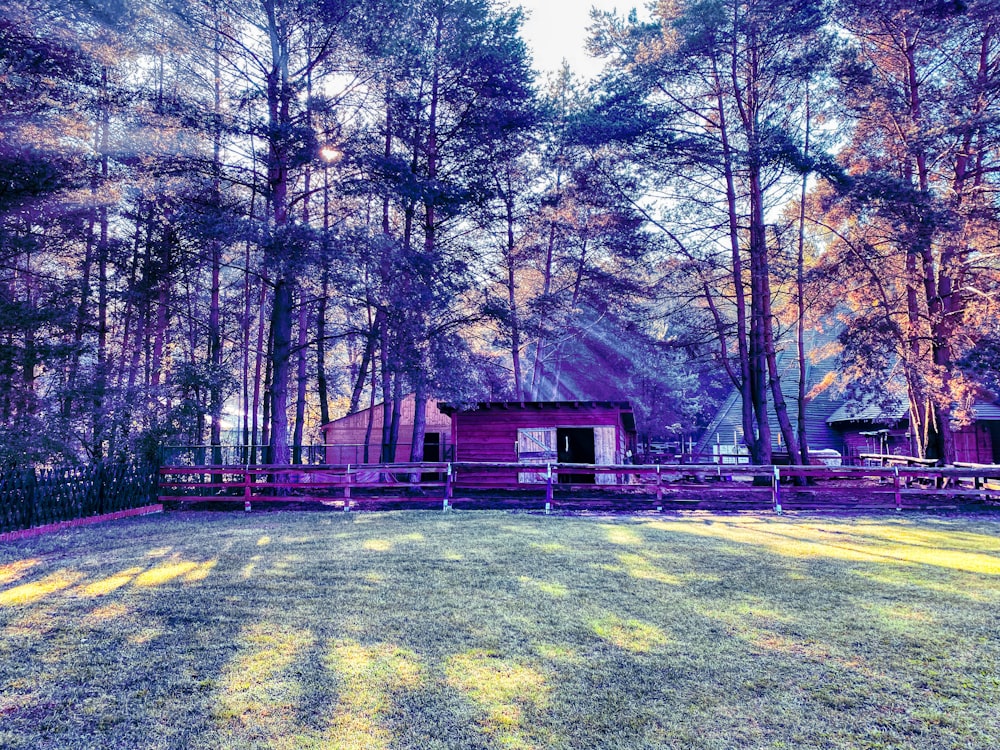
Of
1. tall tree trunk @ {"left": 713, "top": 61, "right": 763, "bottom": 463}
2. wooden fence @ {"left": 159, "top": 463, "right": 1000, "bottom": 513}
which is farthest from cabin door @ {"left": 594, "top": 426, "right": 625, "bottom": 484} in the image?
tall tree trunk @ {"left": 713, "top": 61, "right": 763, "bottom": 463}

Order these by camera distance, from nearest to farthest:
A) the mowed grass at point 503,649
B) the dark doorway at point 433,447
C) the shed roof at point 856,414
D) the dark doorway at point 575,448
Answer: the mowed grass at point 503,649 → the dark doorway at point 575,448 → the shed roof at point 856,414 → the dark doorway at point 433,447

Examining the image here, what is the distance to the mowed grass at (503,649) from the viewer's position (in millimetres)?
2797

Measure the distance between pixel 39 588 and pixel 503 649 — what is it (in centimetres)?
509

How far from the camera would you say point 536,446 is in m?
17.6

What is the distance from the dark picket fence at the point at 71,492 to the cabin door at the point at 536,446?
32.3 ft

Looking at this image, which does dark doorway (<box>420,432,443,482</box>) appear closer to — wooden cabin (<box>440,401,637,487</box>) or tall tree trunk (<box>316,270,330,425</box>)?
tall tree trunk (<box>316,270,330,425</box>)

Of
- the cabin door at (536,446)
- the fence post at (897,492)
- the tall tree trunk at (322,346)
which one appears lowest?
the fence post at (897,492)

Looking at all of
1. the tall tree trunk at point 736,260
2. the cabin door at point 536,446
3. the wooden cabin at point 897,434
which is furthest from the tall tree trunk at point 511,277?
the wooden cabin at point 897,434

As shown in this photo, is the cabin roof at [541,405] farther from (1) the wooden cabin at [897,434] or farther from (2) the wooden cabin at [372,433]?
(1) the wooden cabin at [897,434]

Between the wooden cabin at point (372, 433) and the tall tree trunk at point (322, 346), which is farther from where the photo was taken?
the wooden cabin at point (372, 433)

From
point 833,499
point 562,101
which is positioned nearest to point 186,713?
point 833,499

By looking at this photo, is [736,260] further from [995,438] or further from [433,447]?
[433,447]

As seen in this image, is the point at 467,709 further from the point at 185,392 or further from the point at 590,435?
the point at 590,435

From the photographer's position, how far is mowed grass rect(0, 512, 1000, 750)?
280cm
